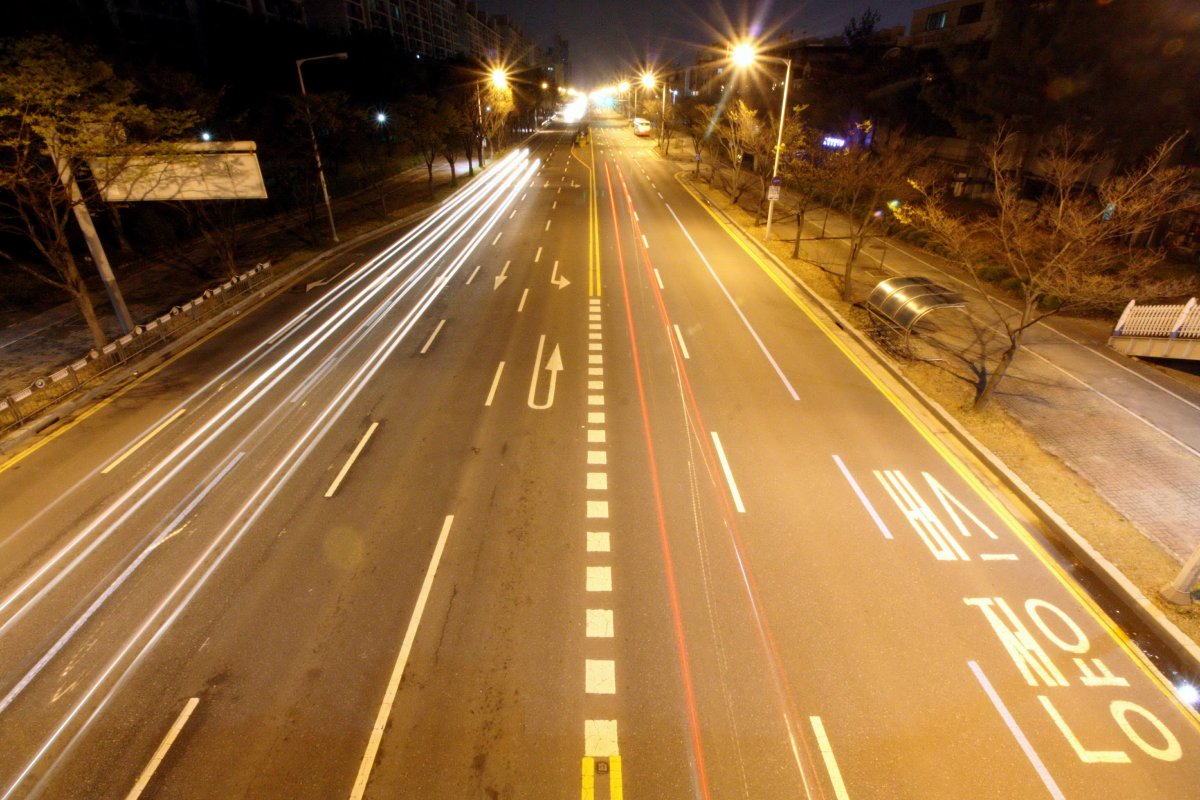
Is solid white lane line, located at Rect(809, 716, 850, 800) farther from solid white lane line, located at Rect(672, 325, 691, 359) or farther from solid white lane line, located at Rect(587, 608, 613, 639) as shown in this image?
solid white lane line, located at Rect(672, 325, 691, 359)

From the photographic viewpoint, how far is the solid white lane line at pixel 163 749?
589 centimetres

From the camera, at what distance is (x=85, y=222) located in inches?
615

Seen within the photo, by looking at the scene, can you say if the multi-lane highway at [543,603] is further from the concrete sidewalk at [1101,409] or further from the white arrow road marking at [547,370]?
the concrete sidewalk at [1101,409]

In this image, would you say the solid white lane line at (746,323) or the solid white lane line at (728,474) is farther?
the solid white lane line at (746,323)

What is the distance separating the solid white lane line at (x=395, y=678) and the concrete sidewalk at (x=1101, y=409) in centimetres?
1253

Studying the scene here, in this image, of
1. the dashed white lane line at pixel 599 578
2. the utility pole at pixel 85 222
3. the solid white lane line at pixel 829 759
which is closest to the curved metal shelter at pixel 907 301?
the dashed white lane line at pixel 599 578

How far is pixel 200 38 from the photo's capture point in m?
58.1

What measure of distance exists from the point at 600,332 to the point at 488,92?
172 ft

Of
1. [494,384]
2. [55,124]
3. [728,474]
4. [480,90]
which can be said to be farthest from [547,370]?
[480,90]

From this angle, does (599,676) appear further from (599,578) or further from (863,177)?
(863,177)

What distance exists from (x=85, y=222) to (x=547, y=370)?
48.1ft

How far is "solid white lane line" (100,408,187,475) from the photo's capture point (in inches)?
436

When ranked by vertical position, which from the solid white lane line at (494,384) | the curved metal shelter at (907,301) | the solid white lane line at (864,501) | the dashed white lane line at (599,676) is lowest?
the dashed white lane line at (599,676)

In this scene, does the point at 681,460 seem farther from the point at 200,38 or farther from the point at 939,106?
the point at 200,38
